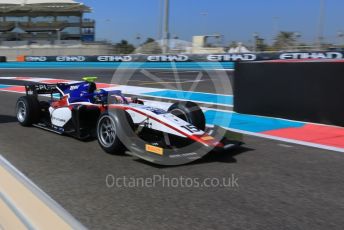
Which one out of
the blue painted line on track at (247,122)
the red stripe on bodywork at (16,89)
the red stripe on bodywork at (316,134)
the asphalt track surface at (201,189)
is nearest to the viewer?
the asphalt track surface at (201,189)

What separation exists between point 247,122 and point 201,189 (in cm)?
445

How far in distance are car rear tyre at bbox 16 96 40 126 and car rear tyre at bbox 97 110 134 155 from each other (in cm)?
220

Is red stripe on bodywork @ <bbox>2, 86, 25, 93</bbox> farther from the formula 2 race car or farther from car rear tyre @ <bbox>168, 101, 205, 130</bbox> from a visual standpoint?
car rear tyre @ <bbox>168, 101, 205, 130</bbox>

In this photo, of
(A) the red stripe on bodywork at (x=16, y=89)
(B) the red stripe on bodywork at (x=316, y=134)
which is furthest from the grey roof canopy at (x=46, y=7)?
(B) the red stripe on bodywork at (x=316, y=134)

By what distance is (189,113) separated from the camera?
6176 mm

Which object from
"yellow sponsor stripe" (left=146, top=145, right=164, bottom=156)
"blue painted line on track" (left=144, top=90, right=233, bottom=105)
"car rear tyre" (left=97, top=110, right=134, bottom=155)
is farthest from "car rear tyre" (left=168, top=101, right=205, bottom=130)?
"blue painted line on track" (left=144, top=90, right=233, bottom=105)

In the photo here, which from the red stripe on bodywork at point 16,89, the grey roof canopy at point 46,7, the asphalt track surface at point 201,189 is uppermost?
the grey roof canopy at point 46,7

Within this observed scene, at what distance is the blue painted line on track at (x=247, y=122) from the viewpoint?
8.13m

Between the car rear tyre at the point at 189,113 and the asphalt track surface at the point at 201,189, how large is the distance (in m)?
0.66

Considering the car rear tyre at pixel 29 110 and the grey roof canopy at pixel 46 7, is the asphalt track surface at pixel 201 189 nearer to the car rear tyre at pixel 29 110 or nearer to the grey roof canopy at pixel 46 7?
the car rear tyre at pixel 29 110

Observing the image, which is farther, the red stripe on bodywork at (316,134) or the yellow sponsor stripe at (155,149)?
the red stripe on bodywork at (316,134)

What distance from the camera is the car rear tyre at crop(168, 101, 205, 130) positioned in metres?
6.17

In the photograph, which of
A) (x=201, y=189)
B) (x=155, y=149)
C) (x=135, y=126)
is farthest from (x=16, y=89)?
(x=201, y=189)

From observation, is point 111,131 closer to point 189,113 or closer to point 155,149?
point 155,149
